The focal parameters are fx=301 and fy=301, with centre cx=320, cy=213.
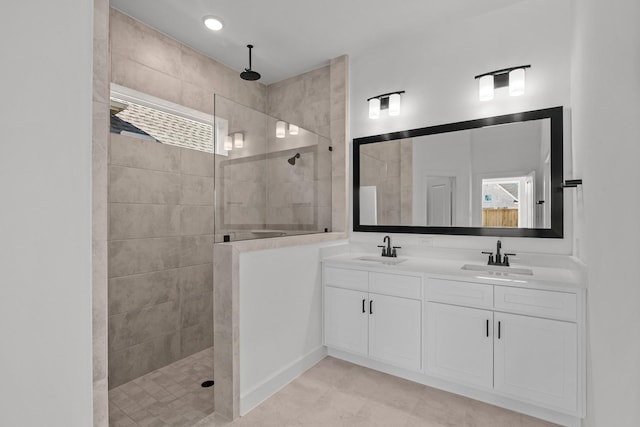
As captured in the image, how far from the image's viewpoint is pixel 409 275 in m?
2.30

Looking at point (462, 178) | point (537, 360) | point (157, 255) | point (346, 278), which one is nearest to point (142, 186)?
point (157, 255)

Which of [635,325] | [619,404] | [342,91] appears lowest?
[619,404]

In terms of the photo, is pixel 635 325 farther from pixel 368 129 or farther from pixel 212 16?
pixel 212 16

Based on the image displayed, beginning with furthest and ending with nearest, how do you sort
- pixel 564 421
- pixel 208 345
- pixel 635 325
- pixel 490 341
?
pixel 208 345
pixel 490 341
pixel 564 421
pixel 635 325

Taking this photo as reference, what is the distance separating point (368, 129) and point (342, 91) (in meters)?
0.49

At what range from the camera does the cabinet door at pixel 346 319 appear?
8.19 ft

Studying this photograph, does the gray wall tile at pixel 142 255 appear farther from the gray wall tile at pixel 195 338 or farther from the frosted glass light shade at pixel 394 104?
the frosted glass light shade at pixel 394 104

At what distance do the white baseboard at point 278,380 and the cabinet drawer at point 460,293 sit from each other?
113cm

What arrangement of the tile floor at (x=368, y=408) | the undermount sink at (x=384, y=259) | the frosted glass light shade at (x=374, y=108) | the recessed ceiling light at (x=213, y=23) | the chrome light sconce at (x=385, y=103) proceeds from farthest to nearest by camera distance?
the frosted glass light shade at (x=374, y=108)
the chrome light sconce at (x=385, y=103)
the undermount sink at (x=384, y=259)
the recessed ceiling light at (x=213, y=23)
the tile floor at (x=368, y=408)

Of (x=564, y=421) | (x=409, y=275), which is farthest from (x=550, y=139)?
(x=564, y=421)

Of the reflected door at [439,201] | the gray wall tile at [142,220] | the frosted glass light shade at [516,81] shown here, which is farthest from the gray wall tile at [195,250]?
the frosted glass light shade at [516,81]

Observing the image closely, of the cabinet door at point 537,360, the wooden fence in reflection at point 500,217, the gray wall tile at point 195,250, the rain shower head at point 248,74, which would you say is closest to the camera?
the cabinet door at point 537,360

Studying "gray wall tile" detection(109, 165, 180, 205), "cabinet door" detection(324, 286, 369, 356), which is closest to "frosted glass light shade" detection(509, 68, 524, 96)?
"cabinet door" detection(324, 286, 369, 356)

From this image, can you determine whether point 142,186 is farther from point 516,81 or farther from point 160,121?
point 516,81
